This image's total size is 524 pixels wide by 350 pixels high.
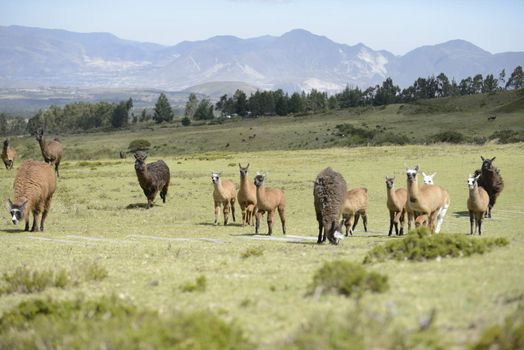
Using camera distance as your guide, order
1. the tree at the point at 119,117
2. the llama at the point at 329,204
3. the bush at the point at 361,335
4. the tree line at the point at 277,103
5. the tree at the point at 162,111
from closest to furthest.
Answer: the bush at the point at 361,335
the llama at the point at 329,204
the tree line at the point at 277,103
the tree at the point at 162,111
the tree at the point at 119,117

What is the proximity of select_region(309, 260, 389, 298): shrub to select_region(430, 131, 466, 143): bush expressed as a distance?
218ft

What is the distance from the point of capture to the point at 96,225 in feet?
82.5

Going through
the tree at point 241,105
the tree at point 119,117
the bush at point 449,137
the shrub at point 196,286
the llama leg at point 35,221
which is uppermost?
the tree at point 241,105

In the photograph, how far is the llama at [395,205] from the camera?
69.8 feet

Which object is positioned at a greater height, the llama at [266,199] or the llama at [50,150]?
the llama at [50,150]

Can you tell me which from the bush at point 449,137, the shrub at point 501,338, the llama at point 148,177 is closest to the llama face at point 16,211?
the llama at point 148,177

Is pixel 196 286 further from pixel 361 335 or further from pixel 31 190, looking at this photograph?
pixel 31 190

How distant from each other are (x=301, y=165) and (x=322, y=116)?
7059 cm

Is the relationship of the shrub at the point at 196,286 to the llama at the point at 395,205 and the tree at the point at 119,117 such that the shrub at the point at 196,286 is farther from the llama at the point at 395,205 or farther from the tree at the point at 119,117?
the tree at the point at 119,117

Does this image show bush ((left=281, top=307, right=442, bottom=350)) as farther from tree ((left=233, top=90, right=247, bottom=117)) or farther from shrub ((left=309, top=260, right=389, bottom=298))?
tree ((left=233, top=90, right=247, bottom=117))

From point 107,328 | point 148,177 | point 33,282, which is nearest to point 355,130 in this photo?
point 148,177

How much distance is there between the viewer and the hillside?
85125 millimetres

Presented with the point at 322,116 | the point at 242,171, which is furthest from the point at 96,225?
the point at 322,116

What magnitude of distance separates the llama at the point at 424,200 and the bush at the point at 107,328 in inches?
483
